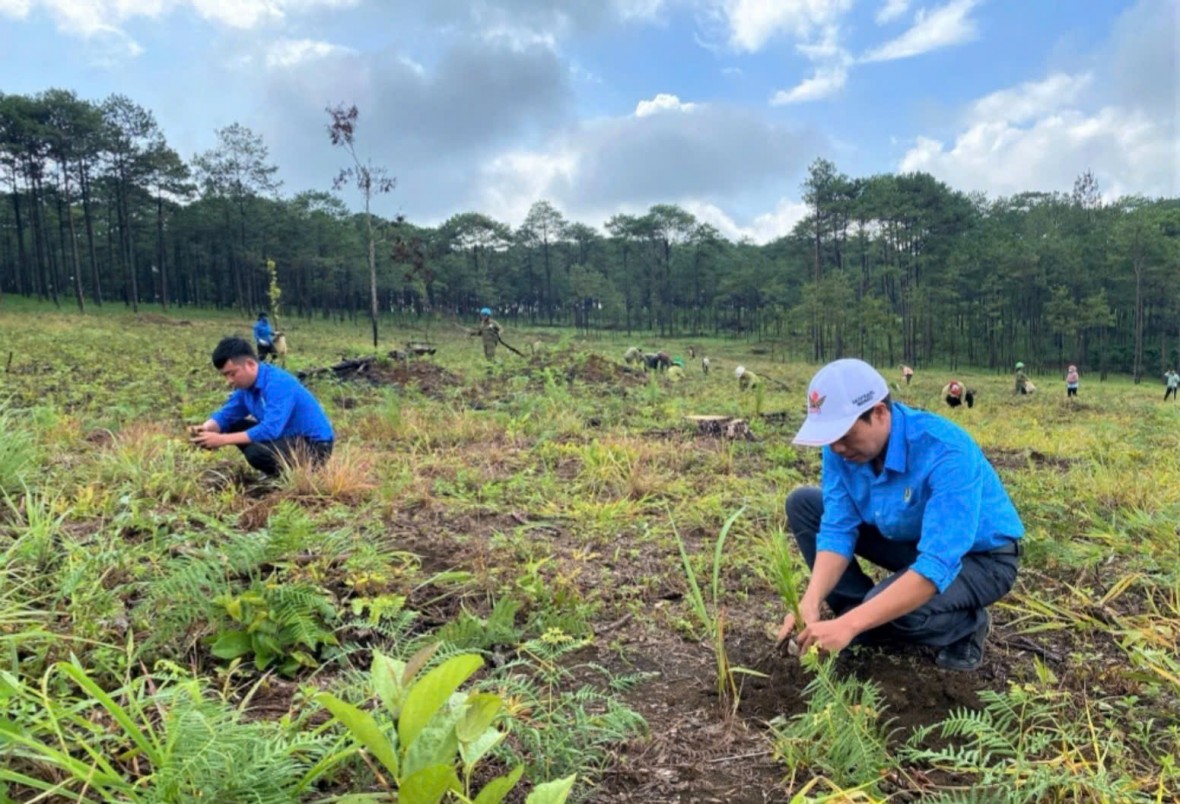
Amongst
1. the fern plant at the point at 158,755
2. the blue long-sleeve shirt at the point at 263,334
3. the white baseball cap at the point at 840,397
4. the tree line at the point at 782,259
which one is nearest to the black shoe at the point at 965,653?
the white baseball cap at the point at 840,397

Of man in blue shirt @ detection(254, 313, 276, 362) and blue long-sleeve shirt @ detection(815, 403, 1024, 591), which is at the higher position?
man in blue shirt @ detection(254, 313, 276, 362)

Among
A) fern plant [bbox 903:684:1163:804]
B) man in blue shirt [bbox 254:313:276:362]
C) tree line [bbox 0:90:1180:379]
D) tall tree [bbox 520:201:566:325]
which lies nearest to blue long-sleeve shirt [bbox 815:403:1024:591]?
fern plant [bbox 903:684:1163:804]

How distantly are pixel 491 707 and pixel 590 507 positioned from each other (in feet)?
9.71

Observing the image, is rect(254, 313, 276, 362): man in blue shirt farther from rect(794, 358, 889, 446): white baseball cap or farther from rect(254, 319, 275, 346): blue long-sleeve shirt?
rect(794, 358, 889, 446): white baseball cap

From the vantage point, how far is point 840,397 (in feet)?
6.71

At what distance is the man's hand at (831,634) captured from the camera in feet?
6.35

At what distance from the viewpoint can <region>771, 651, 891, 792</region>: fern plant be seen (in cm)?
172

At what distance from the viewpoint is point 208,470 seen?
4.20 meters

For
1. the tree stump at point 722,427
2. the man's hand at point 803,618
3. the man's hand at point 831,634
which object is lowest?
the tree stump at point 722,427

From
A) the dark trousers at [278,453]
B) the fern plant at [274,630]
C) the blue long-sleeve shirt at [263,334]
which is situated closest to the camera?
the fern plant at [274,630]

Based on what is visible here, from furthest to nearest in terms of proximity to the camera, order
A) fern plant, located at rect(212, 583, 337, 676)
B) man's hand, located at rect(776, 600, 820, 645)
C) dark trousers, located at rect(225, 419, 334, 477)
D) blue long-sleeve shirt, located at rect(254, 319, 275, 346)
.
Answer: blue long-sleeve shirt, located at rect(254, 319, 275, 346)
dark trousers, located at rect(225, 419, 334, 477)
man's hand, located at rect(776, 600, 820, 645)
fern plant, located at rect(212, 583, 337, 676)

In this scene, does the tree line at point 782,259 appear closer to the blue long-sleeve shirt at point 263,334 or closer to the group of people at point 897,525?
the blue long-sleeve shirt at point 263,334

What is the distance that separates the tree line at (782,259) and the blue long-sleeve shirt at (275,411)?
92.7 ft

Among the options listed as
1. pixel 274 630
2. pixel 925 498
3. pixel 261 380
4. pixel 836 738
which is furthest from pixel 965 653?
pixel 261 380
